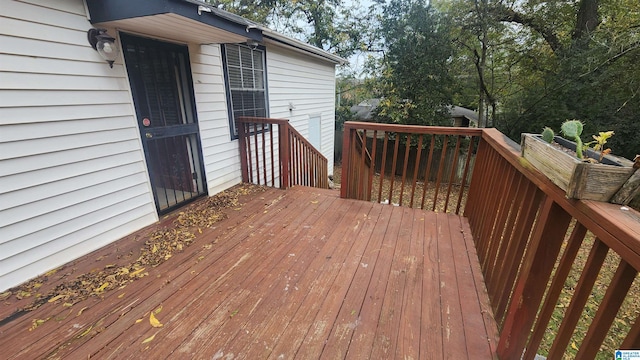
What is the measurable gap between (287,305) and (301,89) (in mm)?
5187

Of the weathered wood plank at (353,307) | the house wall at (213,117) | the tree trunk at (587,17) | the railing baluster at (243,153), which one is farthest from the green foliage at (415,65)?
the weathered wood plank at (353,307)

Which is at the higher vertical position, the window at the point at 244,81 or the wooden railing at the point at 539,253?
the window at the point at 244,81

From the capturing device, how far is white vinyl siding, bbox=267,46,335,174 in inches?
196

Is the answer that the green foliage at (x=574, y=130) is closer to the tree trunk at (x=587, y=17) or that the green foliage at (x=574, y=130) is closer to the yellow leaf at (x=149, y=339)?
the yellow leaf at (x=149, y=339)

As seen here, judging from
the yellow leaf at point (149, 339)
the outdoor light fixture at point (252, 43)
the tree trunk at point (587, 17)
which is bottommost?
the yellow leaf at point (149, 339)

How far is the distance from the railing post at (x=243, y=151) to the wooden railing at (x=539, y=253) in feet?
10.2

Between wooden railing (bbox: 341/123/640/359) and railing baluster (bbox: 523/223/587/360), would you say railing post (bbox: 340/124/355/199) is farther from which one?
railing baluster (bbox: 523/223/587/360)

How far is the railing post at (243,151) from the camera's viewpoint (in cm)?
399

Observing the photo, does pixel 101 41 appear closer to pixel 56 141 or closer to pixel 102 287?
pixel 56 141

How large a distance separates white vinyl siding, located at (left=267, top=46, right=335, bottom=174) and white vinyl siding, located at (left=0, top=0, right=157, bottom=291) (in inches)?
111

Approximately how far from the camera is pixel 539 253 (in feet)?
3.80

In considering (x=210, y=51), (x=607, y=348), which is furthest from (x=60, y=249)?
(x=607, y=348)

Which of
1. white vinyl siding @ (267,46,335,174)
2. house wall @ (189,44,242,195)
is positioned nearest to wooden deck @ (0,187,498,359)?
house wall @ (189,44,242,195)

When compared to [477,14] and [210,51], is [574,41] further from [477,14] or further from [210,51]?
[210,51]
